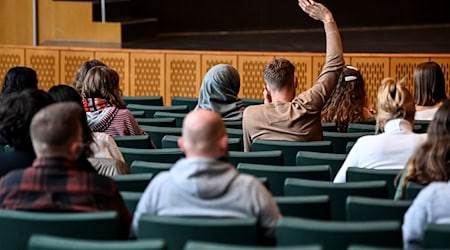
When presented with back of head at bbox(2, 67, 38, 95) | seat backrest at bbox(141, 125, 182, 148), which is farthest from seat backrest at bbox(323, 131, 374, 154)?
back of head at bbox(2, 67, 38, 95)

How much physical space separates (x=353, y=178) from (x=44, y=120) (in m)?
1.65

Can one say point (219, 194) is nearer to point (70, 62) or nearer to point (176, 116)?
point (176, 116)

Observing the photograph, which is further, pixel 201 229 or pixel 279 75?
pixel 279 75

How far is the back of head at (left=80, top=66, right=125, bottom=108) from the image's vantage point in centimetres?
646

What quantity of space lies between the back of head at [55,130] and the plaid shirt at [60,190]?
0.04 m

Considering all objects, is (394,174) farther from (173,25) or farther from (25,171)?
(173,25)

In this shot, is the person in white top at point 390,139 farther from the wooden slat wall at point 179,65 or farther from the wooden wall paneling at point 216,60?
the wooden wall paneling at point 216,60

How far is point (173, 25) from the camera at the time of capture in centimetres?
1530

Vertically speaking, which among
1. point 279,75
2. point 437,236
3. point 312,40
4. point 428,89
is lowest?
point 437,236

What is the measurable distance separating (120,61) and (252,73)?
150 centimetres

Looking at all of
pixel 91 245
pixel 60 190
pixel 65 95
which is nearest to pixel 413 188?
pixel 60 190

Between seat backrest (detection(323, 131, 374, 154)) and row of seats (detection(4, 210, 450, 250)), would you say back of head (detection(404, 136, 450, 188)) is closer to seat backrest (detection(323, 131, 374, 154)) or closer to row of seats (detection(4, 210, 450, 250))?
row of seats (detection(4, 210, 450, 250))

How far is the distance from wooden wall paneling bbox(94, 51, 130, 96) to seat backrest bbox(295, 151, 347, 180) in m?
6.36

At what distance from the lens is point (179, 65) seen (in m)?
11.6
